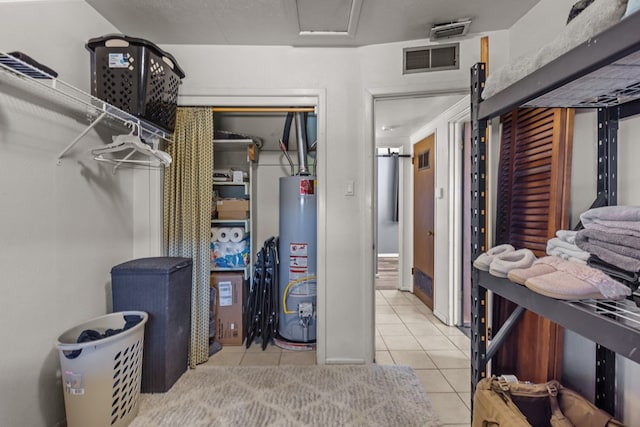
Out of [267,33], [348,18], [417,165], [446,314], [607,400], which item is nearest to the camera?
[607,400]

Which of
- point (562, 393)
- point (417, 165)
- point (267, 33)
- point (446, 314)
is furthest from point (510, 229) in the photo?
point (417, 165)

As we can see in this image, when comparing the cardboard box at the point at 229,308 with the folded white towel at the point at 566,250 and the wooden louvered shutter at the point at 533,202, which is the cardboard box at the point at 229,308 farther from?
the folded white towel at the point at 566,250

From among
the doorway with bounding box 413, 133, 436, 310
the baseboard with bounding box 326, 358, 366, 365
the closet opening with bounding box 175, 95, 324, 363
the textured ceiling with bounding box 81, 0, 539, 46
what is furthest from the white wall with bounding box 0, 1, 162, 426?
the doorway with bounding box 413, 133, 436, 310

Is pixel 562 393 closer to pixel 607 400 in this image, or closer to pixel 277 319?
pixel 607 400

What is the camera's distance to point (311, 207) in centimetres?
252

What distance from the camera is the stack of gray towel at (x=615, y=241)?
69cm

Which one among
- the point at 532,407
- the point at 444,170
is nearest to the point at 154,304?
the point at 532,407

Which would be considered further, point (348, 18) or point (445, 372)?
point (445, 372)

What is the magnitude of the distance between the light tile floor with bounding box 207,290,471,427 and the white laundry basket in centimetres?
80

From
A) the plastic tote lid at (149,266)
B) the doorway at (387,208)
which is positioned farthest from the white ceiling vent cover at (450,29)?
the doorway at (387,208)

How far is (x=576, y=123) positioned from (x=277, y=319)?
8.04 feet

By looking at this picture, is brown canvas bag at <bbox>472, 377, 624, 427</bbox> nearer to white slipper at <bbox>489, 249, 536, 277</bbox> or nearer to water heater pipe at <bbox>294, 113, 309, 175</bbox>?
white slipper at <bbox>489, 249, 536, 277</bbox>

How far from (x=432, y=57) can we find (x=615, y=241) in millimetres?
1701

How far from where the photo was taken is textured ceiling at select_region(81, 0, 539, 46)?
163cm
